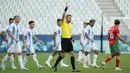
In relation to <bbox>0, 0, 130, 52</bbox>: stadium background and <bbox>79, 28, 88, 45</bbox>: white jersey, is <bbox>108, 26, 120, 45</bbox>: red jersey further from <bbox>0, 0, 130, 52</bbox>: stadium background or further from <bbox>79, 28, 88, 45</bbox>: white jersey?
<bbox>0, 0, 130, 52</bbox>: stadium background

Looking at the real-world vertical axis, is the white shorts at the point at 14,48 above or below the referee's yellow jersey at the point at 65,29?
below

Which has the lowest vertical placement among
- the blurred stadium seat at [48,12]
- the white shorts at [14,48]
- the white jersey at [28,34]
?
the white shorts at [14,48]

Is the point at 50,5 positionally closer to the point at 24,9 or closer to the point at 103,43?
the point at 24,9

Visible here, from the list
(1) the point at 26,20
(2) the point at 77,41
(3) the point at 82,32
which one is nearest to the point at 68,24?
(3) the point at 82,32

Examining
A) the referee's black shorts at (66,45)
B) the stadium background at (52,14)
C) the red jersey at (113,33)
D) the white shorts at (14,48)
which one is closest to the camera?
the referee's black shorts at (66,45)

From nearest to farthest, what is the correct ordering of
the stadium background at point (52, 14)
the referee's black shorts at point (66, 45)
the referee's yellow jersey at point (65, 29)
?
the referee's black shorts at point (66, 45)
the referee's yellow jersey at point (65, 29)
the stadium background at point (52, 14)

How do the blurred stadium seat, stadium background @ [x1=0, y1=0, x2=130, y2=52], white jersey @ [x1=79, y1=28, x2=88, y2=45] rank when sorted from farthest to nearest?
the blurred stadium seat < stadium background @ [x1=0, y1=0, x2=130, y2=52] < white jersey @ [x1=79, y1=28, x2=88, y2=45]

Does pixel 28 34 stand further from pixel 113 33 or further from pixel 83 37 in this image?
pixel 83 37

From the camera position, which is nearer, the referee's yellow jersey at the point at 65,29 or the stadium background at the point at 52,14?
the referee's yellow jersey at the point at 65,29

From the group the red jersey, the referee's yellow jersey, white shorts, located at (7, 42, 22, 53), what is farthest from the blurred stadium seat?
the referee's yellow jersey

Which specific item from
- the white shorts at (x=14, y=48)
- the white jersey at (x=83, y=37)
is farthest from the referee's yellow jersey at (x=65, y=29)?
the white jersey at (x=83, y=37)

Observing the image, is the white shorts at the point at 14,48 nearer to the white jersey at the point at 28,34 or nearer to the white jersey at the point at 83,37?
the white jersey at the point at 28,34

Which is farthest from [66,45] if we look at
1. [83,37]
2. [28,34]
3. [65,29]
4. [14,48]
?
[83,37]

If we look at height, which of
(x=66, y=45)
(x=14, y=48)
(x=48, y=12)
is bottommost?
(x=14, y=48)
